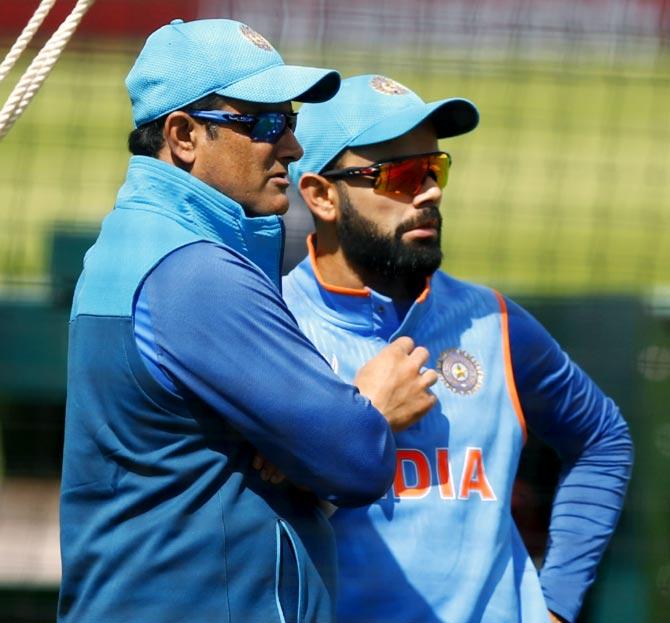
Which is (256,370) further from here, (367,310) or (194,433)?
(367,310)

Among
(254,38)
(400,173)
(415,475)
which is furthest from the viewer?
(400,173)

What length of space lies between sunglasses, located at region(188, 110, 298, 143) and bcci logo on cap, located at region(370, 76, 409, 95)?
1.75 feet

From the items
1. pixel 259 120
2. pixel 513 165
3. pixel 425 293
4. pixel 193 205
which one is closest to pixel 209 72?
pixel 259 120

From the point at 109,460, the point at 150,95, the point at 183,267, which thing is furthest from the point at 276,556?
the point at 150,95

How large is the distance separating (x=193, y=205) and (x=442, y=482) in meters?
0.72

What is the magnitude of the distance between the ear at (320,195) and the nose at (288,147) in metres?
0.43

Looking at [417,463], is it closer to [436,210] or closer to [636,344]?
[436,210]

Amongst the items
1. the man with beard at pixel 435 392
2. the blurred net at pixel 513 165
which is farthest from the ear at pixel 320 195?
the blurred net at pixel 513 165

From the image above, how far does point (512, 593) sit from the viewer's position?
235 cm

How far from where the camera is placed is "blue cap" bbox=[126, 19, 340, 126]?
212 centimetres

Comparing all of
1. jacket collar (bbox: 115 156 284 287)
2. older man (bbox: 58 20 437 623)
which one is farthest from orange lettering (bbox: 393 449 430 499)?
jacket collar (bbox: 115 156 284 287)

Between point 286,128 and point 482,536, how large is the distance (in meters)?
0.82

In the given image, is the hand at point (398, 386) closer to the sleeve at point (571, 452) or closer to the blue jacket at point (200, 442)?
the blue jacket at point (200, 442)

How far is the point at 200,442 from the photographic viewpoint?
6.30 feet
